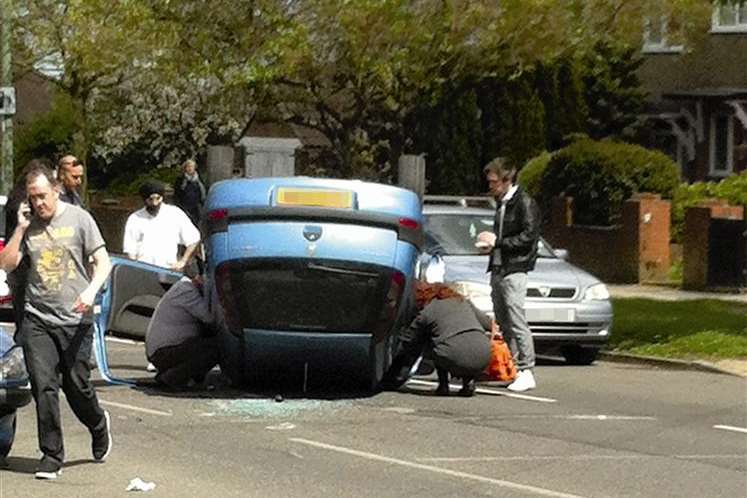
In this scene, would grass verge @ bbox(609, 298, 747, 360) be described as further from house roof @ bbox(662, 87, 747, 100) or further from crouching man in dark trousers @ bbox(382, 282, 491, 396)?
house roof @ bbox(662, 87, 747, 100)

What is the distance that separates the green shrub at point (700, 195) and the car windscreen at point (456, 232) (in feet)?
35.2

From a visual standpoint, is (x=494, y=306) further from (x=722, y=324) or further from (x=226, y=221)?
(x=722, y=324)

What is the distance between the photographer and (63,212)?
10438 mm

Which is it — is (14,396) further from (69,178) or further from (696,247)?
(696,247)

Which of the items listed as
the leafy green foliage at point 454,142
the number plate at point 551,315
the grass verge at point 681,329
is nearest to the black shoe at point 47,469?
the number plate at point 551,315

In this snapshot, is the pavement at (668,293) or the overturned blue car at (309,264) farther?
the pavement at (668,293)

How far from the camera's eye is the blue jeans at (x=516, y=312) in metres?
14.7

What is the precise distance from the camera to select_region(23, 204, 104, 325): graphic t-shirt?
1022cm

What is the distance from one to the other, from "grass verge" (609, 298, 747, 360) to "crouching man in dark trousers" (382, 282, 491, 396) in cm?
415

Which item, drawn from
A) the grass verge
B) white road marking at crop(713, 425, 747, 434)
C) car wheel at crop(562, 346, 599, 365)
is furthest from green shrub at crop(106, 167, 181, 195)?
white road marking at crop(713, 425, 747, 434)

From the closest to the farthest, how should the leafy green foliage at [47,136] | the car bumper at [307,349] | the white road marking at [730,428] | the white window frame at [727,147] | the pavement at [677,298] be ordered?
the white road marking at [730,428] → the car bumper at [307,349] → the pavement at [677,298] → the white window frame at [727,147] → the leafy green foliage at [47,136]

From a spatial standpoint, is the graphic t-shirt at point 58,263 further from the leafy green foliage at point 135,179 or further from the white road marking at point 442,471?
the leafy green foliage at point 135,179

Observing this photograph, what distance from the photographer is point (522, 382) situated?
14.7 metres

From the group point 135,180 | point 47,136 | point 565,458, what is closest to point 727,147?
point 135,180
